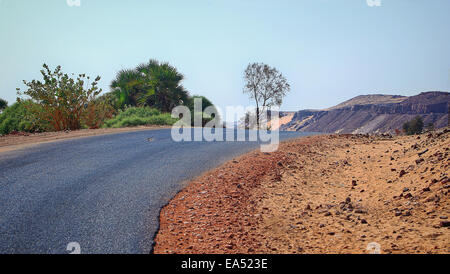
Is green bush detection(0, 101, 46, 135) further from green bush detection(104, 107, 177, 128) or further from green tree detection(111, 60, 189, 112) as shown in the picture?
green tree detection(111, 60, 189, 112)

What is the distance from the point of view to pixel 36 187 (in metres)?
5.84

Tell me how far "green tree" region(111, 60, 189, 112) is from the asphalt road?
15436 mm

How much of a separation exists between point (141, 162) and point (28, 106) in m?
12.3

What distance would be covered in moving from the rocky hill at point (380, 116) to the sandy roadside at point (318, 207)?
11312 cm

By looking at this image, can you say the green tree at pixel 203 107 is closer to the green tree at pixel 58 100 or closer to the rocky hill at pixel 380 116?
the green tree at pixel 58 100

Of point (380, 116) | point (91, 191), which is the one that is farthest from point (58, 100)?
point (380, 116)

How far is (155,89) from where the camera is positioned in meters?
25.6

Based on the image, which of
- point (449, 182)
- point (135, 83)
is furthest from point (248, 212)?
point (135, 83)

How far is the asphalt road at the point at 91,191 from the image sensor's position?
154 inches

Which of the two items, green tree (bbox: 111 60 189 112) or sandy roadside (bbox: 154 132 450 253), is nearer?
sandy roadside (bbox: 154 132 450 253)

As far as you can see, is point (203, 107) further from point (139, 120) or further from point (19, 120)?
point (19, 120)

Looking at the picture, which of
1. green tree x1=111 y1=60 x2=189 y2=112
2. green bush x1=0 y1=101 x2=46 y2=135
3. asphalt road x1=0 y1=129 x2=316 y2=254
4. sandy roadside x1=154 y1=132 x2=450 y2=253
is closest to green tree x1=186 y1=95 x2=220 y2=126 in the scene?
green tree x1=111 y1=60 x2=189 y2=112

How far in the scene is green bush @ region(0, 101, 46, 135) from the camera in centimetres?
1688
